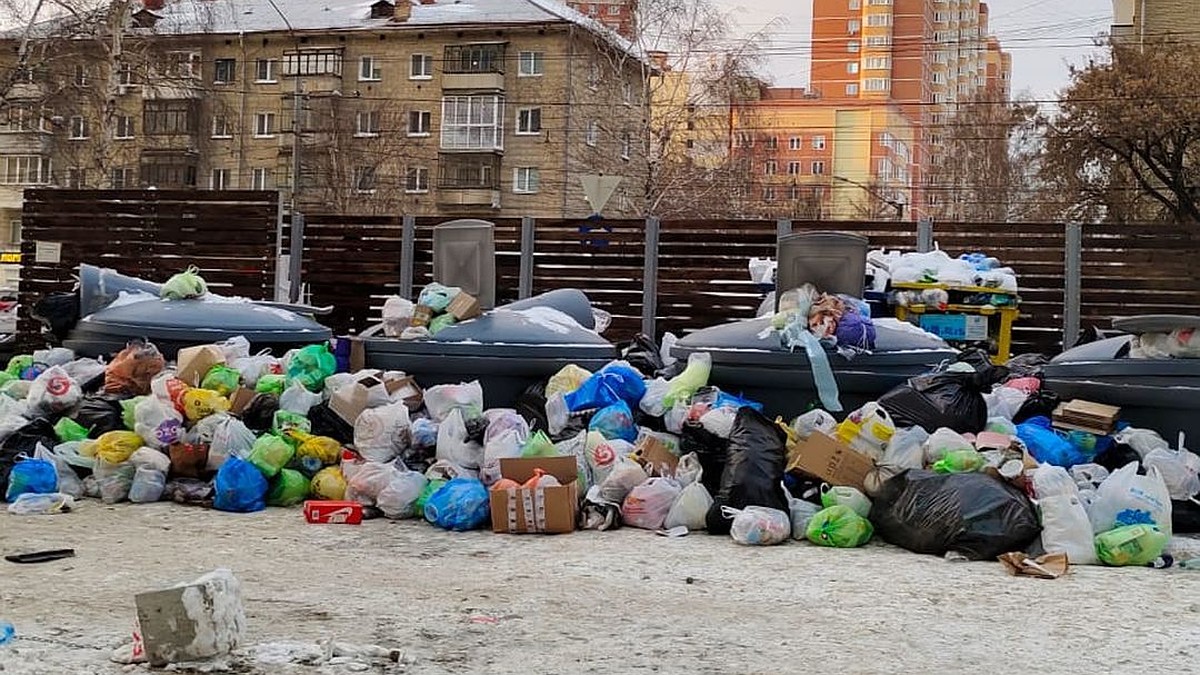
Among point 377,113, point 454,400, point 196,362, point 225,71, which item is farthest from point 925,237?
point 225,71

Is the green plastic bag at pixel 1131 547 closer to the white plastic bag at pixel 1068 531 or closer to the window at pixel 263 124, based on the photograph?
the white plastic bag at pixel 1068 531

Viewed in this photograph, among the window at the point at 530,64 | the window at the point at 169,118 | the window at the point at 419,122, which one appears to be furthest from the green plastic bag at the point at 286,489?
the window at the point at 169,118

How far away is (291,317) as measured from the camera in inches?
309

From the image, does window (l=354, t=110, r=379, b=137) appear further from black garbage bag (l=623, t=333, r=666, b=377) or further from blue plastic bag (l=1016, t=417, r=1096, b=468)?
blue plastic bag (l=1016, t=417, r=1096, b=468)

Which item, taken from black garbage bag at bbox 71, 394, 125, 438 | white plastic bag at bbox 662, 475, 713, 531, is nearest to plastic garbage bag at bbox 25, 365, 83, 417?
black garbage bag at bbox 71, 394, 125, 438

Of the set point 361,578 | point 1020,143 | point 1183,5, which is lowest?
point 361,578

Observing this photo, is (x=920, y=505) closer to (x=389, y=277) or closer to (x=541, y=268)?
(x=541, y=268)

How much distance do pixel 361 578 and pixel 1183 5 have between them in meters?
29.7

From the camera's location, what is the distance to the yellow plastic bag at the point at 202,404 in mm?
6285

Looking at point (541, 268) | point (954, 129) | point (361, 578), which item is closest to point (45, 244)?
point (541, 268)

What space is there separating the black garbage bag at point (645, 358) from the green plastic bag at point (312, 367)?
73.1 inches

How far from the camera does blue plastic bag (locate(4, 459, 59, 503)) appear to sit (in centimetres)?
594

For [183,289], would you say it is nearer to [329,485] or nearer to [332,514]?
[329,485]

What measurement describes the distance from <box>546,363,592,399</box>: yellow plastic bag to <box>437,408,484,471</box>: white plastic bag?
63cm
